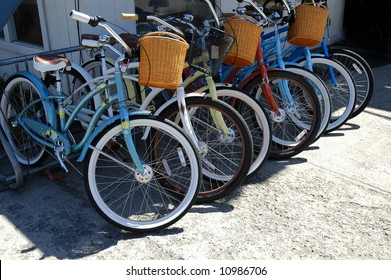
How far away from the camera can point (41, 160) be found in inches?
147

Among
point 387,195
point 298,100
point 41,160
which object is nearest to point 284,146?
point 298,100

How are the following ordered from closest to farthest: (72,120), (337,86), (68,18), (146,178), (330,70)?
(146,178)
(72,120)
(68,18)
(330,70)
(337,86)

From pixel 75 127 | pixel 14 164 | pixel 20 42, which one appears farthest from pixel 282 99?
pixel 20 42

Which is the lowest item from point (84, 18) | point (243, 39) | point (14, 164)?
point (14, 164)

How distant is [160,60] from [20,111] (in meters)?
1.77

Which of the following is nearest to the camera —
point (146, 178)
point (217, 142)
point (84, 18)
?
point (84, 18)

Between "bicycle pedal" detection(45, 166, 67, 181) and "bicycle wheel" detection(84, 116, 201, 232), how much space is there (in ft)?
0.91

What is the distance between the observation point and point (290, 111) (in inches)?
156

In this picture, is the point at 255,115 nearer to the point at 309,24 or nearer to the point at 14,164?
the point at 309,24

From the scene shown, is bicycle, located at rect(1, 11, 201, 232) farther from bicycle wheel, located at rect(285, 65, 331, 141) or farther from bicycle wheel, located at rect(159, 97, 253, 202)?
bicycle wheel, located at rect(285, 65, 331, 141)

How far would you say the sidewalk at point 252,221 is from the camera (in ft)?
9.34

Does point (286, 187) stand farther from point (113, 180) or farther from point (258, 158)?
point (113, 180)

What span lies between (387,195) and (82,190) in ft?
7.47

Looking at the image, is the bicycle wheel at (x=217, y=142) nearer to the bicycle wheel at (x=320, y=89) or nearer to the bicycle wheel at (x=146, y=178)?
the bicycle wheel at (x=146, y=178)
